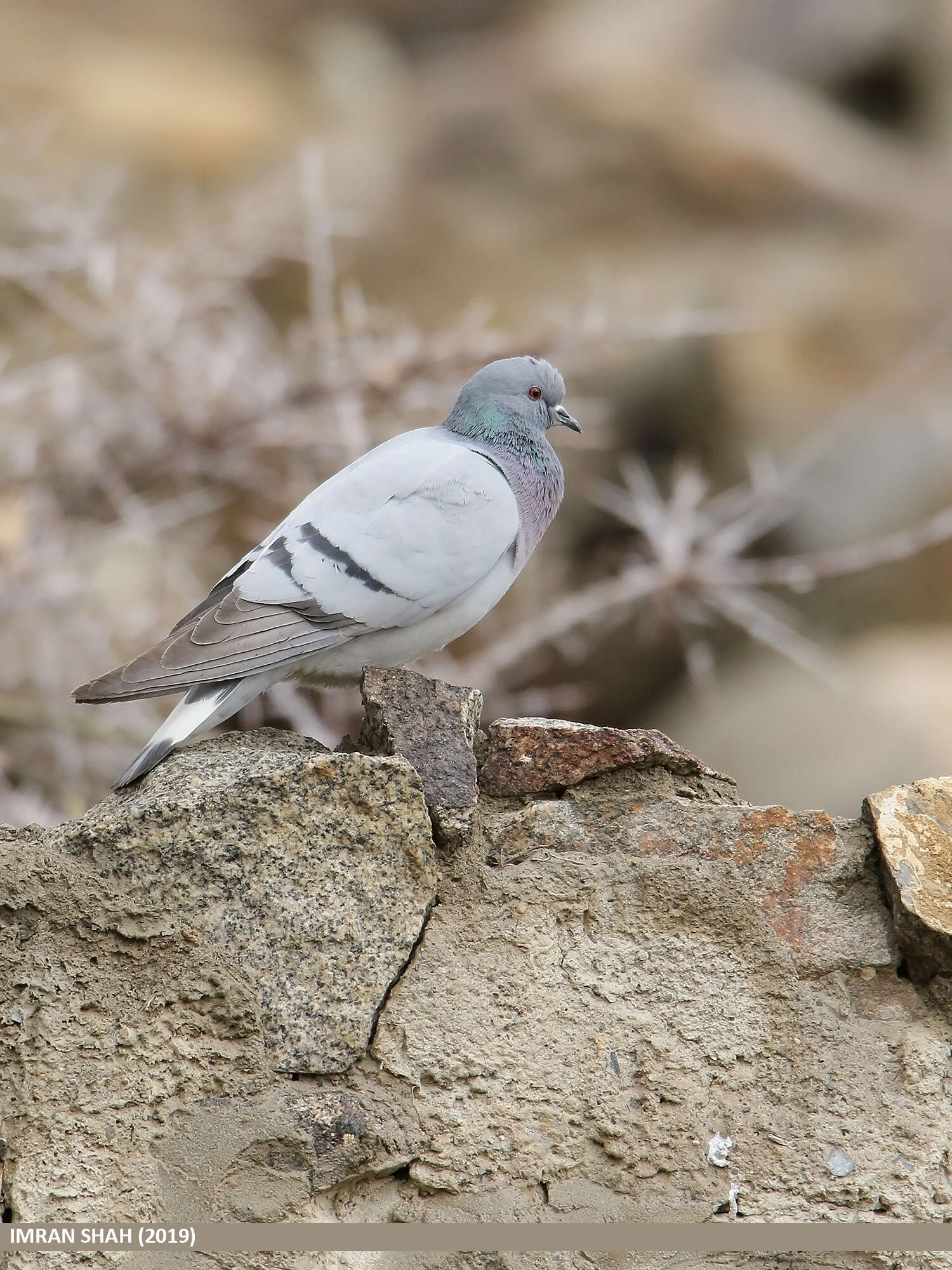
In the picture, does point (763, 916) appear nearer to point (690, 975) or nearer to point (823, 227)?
point (690, 975)

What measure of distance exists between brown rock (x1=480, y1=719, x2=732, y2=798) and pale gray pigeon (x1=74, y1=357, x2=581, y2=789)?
2.35 feet

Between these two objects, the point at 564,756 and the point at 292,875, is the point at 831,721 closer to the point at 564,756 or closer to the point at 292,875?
the point at 564,756

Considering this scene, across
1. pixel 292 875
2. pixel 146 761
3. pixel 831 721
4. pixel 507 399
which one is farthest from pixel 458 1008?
pixel 831 721

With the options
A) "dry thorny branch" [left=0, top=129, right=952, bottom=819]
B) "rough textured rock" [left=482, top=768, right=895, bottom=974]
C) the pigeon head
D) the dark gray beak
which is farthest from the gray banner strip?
"dry thorny branch" [left=0, top=129, right=952, bottom=819]

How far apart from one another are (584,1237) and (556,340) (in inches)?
172

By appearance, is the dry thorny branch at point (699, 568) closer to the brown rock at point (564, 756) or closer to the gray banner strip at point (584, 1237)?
the brown rock at point (564, 756)

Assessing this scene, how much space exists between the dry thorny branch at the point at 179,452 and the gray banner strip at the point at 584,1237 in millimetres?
3382

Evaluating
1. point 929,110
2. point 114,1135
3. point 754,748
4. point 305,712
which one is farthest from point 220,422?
point 929,110

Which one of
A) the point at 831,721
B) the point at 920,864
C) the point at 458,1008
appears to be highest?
the point at 831,721

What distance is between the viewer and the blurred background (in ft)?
21.1

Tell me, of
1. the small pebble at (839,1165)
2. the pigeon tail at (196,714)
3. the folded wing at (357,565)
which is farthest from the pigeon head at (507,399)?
the small pebble at (839,1165)

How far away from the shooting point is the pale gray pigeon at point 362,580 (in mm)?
3344

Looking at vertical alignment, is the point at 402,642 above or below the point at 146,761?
above

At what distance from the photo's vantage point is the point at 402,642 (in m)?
3.68
